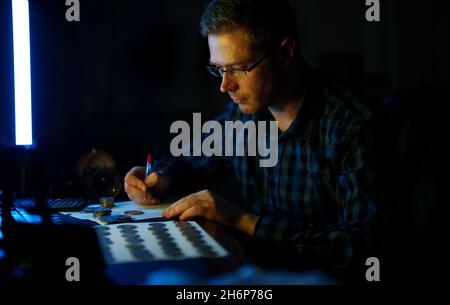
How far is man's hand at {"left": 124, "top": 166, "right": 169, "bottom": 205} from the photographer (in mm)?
1233

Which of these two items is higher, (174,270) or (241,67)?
(241,67)

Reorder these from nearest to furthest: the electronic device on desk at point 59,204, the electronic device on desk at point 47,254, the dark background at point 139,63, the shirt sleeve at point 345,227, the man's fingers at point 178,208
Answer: the electronic device on desk at point 47,254, the shirt sleeve at point 345,227, the man's fingers at point 178,208, the electronic device on desk at point 59,204, the dark background at point 139,63

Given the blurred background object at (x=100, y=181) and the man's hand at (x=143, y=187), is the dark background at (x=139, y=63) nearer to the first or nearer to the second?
the blurred background object at (x=100, y=181)

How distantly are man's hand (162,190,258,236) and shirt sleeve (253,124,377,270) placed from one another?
0.10 ft

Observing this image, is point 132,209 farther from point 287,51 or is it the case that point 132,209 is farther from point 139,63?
point 139,63

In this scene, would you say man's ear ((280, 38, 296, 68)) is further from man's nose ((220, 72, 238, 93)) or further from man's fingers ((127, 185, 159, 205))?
man's fingers ((127, 185, 159, 205))

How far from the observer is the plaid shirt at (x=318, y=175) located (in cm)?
96

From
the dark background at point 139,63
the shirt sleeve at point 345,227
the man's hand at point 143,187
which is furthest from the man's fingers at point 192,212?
the dark background at point 139,63

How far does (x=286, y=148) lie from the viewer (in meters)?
1.31

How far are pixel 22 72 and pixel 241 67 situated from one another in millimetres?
513

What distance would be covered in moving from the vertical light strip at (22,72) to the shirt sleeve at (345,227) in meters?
0.57

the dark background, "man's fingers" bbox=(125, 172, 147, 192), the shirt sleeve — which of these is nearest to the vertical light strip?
"man's fingers" bbox=(125, 172, 147, 192)

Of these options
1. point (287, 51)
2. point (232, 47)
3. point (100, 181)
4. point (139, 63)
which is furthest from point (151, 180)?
point (139, 63)
